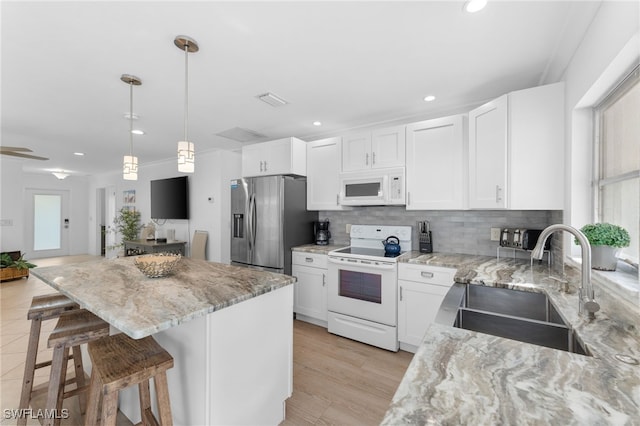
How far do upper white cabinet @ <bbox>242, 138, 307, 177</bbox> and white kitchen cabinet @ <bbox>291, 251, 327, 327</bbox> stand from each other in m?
1.07

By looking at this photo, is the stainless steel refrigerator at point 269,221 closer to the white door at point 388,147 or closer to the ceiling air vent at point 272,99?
the ceiling air vent at point 272,99

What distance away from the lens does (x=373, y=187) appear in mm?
3080

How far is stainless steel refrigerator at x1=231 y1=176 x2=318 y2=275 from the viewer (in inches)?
132

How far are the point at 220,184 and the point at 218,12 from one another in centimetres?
348

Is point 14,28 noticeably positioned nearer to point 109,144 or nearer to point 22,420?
point 22,420

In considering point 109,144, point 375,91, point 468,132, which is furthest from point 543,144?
point 109,144

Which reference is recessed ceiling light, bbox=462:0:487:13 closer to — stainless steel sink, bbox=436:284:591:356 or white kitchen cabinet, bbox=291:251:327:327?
stainless steel sink, bbox=436:284:591:356

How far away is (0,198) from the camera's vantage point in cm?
541

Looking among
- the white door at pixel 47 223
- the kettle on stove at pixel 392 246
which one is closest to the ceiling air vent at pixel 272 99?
the kettle on stove at pixel 392 246

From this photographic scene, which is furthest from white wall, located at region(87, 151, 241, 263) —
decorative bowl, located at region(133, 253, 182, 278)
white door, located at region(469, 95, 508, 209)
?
white door, located at region(469, 95, 508, 209)

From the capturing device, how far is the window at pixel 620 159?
138 centimetres

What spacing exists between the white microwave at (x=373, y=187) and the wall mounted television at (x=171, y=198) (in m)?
3.42

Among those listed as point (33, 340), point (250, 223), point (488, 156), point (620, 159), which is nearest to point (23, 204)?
point (250, 223)

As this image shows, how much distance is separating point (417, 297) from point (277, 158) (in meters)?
2.30
